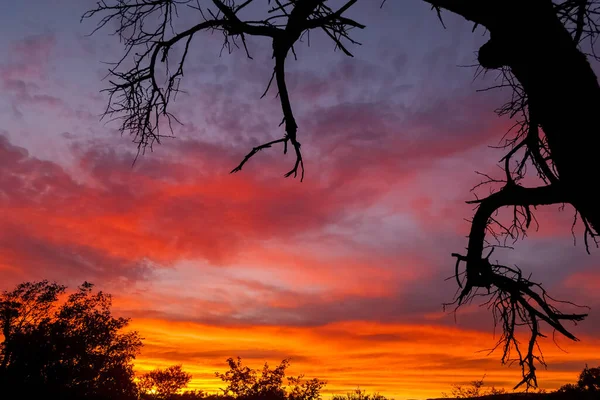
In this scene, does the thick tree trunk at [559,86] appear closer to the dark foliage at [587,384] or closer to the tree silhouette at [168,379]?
the dark foliage at [587,384]

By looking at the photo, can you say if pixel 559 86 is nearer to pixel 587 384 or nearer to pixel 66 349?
pixel 587 384

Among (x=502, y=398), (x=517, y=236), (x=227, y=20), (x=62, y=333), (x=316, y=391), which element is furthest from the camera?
(x=62, y=333)

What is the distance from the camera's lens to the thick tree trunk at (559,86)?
2.82 m

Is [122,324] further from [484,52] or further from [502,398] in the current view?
[484,52]

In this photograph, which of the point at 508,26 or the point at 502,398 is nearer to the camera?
the point at 508,26

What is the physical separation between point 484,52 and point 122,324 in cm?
2846

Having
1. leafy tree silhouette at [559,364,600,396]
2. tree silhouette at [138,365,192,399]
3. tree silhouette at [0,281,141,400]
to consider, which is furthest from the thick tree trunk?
tree silhouette at [138,365,192,399]

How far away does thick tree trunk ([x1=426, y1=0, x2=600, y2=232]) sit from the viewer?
9.25 ft

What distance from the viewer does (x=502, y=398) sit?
15.1 meters

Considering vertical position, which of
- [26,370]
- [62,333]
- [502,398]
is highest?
[62,333]

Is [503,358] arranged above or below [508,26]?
below

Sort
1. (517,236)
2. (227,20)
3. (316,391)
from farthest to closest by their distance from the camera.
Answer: (316,391) → (517,236) → (227,20)

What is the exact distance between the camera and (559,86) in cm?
289

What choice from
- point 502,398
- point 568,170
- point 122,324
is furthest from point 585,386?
point 122,324
